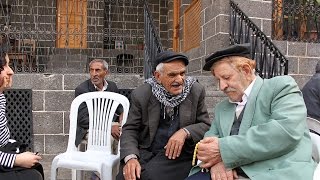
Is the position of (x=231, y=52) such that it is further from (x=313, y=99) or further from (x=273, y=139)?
(x=313, y=99)

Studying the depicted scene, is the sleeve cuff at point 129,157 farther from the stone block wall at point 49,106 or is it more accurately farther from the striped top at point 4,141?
the stone block wall at point 49,106

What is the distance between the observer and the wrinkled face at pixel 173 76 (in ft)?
9.70

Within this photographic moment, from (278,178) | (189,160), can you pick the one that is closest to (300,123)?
(278,178)

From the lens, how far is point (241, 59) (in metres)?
2.44

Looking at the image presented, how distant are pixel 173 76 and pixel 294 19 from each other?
4.58 meters

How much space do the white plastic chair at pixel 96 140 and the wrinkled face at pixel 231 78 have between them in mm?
1478

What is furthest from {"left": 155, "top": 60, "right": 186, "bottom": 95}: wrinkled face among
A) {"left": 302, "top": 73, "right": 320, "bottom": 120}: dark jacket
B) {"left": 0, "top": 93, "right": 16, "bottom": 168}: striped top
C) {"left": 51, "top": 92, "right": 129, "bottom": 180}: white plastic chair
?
{"left": 302, "top": 73, "right": 320, "bottom": 120}: dark jacket

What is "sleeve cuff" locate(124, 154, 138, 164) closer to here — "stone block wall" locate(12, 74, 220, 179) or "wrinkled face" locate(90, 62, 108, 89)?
"wrinkled face" locate(90, 62, 108, 89)

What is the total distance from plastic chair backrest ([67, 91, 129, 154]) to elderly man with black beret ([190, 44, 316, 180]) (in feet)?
5.19

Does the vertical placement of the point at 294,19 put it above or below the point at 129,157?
above

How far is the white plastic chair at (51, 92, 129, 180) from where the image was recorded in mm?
3559

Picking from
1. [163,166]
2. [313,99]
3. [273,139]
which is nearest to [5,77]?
[163,166]

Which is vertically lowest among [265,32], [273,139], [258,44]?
[273,139]

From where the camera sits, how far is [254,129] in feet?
7.47
